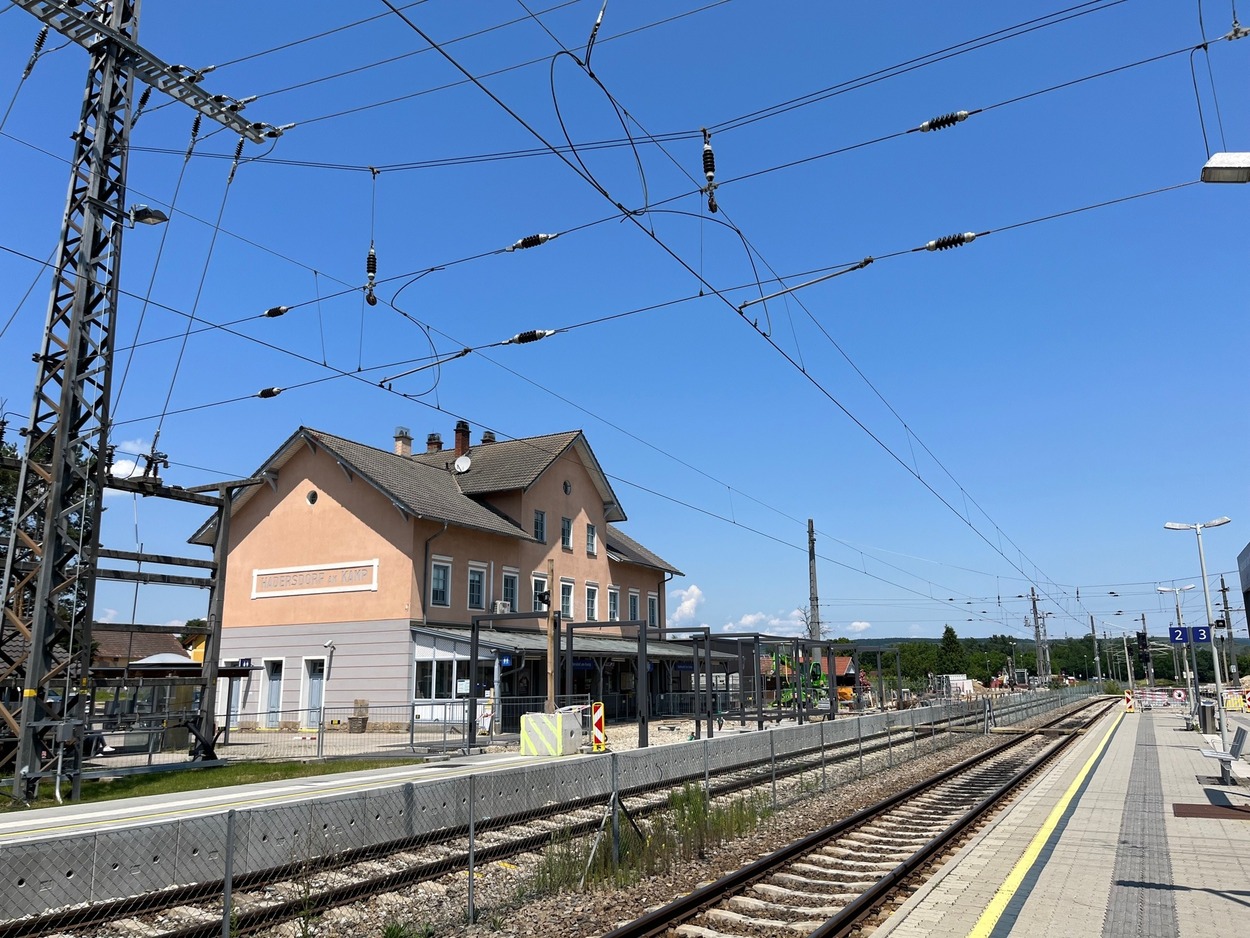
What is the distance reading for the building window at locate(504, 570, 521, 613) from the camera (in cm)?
3675

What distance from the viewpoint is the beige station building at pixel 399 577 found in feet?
105

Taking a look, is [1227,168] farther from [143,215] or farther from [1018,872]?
[143,215]

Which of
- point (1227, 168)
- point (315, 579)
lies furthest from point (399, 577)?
point (1227, 168)

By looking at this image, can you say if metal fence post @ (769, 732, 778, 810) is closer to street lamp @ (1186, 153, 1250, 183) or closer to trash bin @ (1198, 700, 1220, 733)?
street lamp @ (1186, 153, 1250, 183)

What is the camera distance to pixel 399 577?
1264 inches

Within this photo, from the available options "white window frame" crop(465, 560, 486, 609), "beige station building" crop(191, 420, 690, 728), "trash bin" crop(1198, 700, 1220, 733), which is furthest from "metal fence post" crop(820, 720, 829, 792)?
"white window frame" crop(465, 560, 486, 609)

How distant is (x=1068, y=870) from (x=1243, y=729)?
401 inches

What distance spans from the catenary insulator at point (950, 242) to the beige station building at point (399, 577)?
64.0ft

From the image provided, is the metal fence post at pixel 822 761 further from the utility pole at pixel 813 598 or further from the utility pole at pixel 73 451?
the utility pole at pixel 813 598

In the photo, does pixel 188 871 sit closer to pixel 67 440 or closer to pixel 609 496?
pixel 67 440

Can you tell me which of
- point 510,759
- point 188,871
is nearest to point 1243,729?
point 510,759

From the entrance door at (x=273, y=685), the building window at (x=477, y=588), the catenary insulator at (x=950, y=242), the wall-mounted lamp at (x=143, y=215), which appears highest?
the wall-mounted lamp at (x=143, y=215)

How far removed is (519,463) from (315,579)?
953cm

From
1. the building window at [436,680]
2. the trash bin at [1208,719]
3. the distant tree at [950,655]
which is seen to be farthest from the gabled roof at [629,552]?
the distant tree at [950,655]
